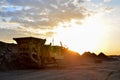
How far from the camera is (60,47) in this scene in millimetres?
51344

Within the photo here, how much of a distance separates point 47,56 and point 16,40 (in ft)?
21.1

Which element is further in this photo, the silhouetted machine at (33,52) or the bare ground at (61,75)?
the silhouetted machine at (33,52)

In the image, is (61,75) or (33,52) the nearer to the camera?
(61,75)

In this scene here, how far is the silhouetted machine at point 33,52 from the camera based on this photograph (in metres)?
37.7

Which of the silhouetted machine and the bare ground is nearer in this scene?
the bare ground

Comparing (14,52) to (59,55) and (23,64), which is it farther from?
(59,55)

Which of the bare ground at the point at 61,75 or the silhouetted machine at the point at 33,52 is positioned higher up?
the silhouetted machine at the point at 33,52

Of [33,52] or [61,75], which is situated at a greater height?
[33,52]

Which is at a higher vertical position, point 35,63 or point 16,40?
point 16,40


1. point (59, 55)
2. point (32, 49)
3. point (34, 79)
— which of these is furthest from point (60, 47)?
point (34, 79)

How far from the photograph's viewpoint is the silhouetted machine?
37.7 m

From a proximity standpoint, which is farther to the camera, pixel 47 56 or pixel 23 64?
pixel 47 56

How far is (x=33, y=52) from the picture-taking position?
3900 cm

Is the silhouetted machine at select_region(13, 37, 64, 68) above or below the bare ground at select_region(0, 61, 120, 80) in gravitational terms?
above
